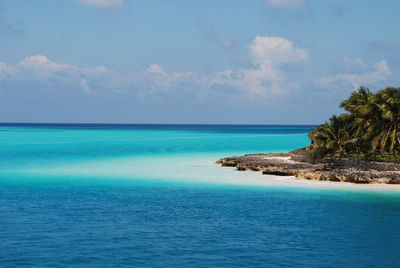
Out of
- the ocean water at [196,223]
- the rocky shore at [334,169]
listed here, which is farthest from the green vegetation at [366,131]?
the ocean water at [196,223]

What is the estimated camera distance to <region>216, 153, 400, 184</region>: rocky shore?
1528 inches

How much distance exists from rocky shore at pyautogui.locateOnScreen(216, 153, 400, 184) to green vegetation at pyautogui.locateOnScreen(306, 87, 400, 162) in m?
1.17

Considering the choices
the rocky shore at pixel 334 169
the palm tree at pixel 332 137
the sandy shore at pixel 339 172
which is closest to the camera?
the sandy shore at pixel 339 172

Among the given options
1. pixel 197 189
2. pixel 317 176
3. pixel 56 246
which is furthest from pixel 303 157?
pixel 56 246

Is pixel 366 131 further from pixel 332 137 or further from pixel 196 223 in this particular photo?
pixel 196 223

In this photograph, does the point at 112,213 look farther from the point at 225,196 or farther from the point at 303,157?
the point at 303,157

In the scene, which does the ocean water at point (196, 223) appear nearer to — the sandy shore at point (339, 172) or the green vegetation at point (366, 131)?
the sandy shore at point (339, 172)

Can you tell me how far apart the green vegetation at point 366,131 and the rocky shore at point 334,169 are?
1168mm

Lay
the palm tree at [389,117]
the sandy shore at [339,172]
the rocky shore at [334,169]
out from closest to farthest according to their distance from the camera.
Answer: the sandy shore at [339,172] < the rocky shore at [334,169] < the palm tree at [389,117]

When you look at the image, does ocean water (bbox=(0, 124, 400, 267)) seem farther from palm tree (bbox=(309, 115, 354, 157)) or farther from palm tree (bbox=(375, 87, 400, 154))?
palm tree (bbox=(375, 87, 400, 154))

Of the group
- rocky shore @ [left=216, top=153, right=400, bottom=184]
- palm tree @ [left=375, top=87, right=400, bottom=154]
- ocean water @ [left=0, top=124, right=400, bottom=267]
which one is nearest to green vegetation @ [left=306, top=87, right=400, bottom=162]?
palm tree @ [left=375, top=87, right=400, bottom=154]

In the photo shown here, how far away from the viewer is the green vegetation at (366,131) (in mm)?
43656

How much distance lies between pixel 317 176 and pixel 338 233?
18.4 meters

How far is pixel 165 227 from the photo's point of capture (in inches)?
905
